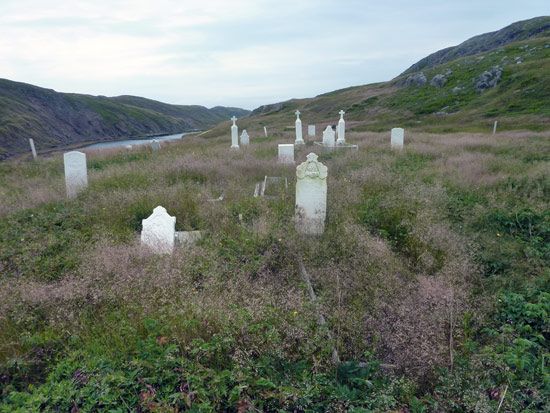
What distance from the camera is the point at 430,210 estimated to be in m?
5.88

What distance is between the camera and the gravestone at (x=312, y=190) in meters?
6.18

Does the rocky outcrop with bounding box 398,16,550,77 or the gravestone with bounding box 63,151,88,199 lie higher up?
the rocky outcrop with bounding box 398,16,550,77

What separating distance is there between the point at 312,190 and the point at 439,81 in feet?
150

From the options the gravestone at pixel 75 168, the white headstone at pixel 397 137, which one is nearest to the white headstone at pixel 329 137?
the white headstone at pixel 397 137

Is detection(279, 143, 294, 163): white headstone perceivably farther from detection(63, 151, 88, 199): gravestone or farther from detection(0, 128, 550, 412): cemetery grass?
detection(63, 151, 88, 199): gravestone

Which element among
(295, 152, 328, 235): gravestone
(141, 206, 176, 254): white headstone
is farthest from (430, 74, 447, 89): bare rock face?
(141, 206, 176, 254): white headstone

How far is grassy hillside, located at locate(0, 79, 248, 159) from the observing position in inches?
1991

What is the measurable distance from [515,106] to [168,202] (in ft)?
105

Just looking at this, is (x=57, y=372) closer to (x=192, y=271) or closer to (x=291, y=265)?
(x=192, y=271)

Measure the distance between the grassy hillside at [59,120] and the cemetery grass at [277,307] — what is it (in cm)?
4260

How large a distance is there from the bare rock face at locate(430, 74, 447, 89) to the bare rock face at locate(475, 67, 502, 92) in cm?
645

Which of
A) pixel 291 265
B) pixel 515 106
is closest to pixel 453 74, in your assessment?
pixel 515 106

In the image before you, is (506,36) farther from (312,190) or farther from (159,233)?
(159,233)

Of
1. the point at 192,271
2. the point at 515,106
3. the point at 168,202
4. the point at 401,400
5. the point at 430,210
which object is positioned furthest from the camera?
the point at 515,106
